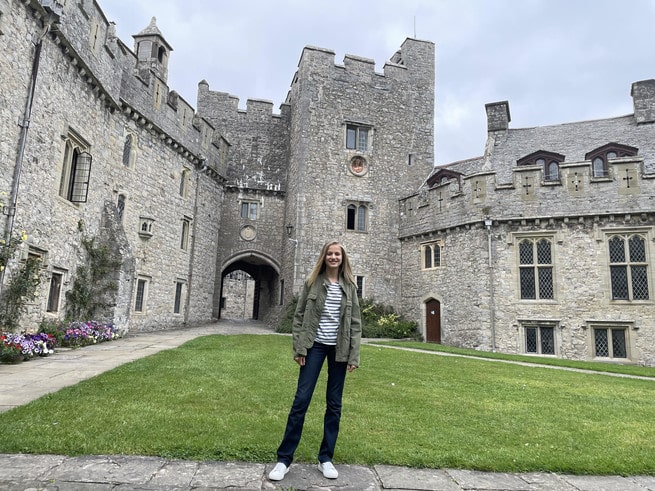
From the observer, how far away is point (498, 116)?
21.6m

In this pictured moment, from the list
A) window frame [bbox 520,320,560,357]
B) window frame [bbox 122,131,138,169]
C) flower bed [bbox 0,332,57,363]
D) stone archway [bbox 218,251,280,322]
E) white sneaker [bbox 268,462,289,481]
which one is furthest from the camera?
stone archway [bbox 218,251,280,322]

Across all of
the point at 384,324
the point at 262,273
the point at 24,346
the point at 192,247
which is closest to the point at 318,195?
the point at 192,247

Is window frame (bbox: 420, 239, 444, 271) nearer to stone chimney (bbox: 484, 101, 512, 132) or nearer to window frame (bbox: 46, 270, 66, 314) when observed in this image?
stone chimney (bbox: 484, 101, 512, 132)

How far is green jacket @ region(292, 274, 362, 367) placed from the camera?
3.71m

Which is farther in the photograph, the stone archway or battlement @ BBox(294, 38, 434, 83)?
the stone archway

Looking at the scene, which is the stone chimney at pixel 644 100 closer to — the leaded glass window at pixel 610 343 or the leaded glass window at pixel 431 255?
the leaded glass window at pixel 610 343

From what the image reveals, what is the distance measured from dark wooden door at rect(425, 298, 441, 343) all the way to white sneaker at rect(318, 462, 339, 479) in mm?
15964

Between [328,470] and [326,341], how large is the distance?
96 cm

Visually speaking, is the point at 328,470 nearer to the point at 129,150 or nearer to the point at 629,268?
the point at 129,150

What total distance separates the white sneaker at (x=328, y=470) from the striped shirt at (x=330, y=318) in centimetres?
91

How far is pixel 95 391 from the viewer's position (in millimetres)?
5648

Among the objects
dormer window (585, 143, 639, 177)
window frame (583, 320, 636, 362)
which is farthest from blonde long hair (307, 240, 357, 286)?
dormer window (585, 143, 639, 177)

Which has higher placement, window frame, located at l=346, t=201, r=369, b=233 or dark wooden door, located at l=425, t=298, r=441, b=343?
window frame, located at l=346, t=201, r=369, b=233

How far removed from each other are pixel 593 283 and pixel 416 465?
14775 mm
